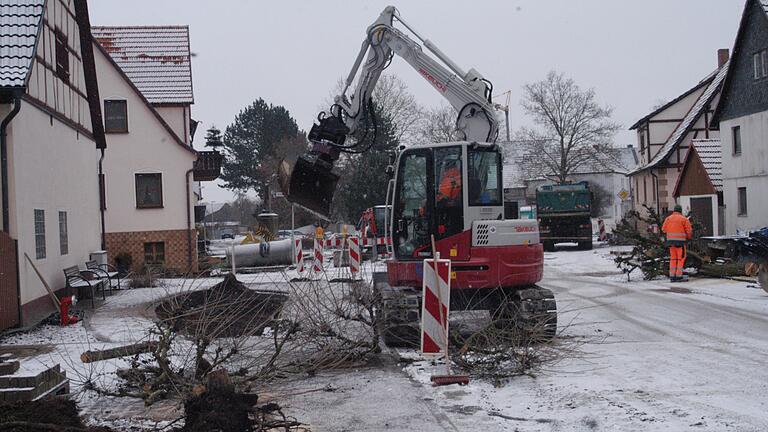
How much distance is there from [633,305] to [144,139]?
20.5 m

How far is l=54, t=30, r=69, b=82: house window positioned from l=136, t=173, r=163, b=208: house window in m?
12.2

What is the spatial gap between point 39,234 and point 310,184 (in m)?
5.20

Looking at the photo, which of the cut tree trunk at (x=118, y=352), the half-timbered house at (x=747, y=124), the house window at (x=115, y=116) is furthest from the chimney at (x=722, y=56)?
the cut tree trunk at (x=118, y=352)

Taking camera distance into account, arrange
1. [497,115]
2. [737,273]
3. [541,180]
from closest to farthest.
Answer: [497,115] < [737,273] < [541,180]

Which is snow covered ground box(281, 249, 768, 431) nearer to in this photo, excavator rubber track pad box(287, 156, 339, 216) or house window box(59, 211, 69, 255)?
excavator rubber track pad box(287, 156, 339, 216)

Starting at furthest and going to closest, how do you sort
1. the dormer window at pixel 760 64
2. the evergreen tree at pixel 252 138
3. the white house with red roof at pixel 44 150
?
the evergreen tree at pixel 252 138
the dormer window at pixel 760 64
the white house with red roof at pixel 44 150

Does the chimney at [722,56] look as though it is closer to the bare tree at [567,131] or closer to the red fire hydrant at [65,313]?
the bare tree at [567,131]

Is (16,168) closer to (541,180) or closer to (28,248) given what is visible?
(28,248)

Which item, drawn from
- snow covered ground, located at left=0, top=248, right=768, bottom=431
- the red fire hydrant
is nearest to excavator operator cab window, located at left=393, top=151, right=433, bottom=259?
snow covered ground, located at left=0, top=248, right=768, bottom=431

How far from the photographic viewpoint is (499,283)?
11.6m

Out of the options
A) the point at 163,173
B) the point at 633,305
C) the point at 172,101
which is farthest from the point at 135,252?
the point at 633,305

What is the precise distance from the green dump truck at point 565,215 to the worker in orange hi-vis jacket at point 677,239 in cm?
1715

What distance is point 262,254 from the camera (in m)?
31.1

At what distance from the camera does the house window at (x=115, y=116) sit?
3017 cm
